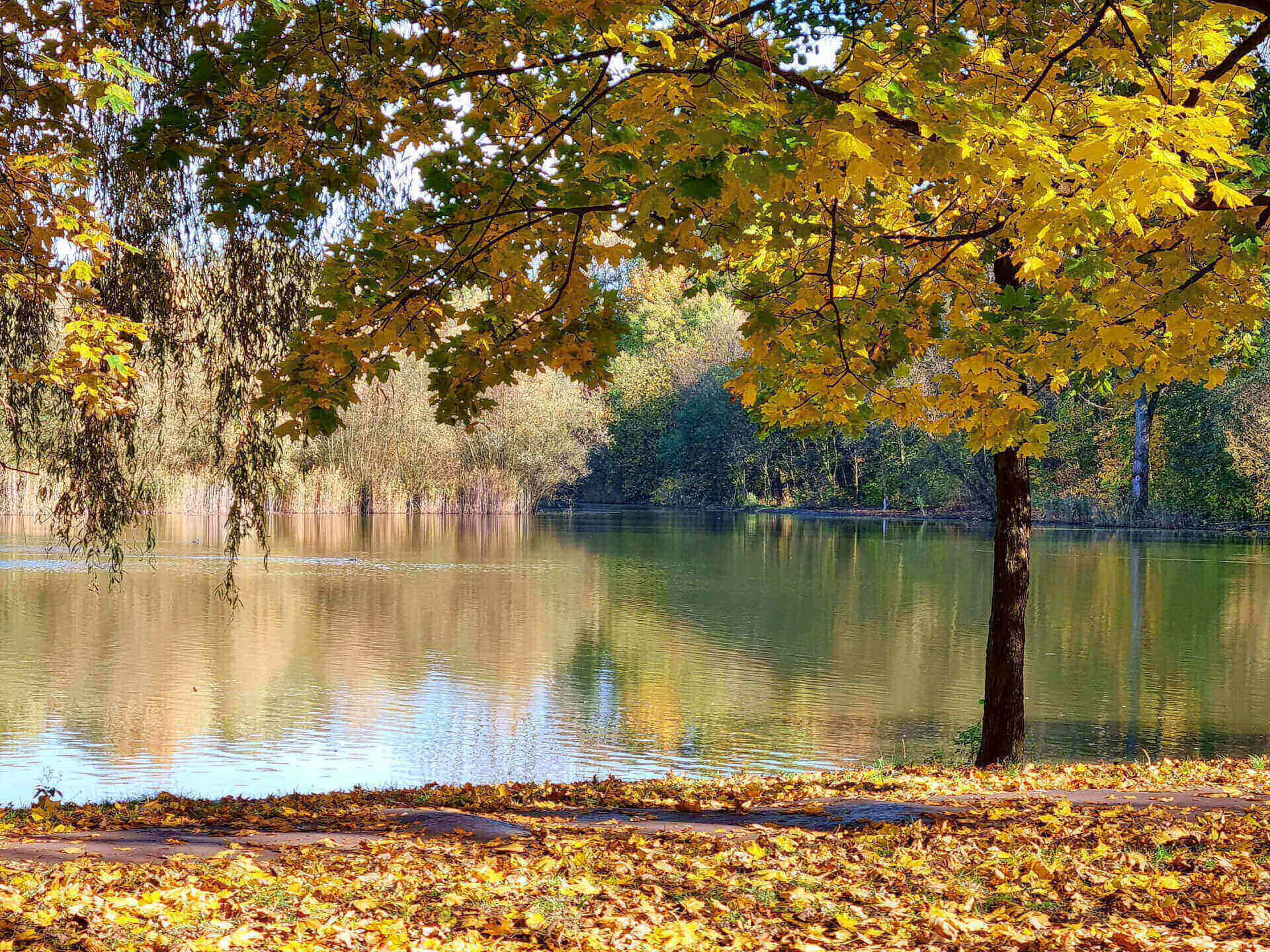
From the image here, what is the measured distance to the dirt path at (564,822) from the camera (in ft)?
16.1

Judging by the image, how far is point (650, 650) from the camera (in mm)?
16719

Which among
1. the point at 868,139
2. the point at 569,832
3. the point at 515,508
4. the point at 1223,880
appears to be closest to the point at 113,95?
the point at 868,139

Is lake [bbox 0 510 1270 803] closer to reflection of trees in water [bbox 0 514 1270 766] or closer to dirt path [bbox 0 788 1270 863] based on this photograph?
reflection of trees in water [bbox 0 514 1270 766]

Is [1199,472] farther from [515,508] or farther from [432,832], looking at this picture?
[432,832]

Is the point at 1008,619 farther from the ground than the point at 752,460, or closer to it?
closer to it

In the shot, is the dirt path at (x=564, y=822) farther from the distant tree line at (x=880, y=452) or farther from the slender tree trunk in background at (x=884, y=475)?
the slender tree trunk in background at (x=884, y=475)

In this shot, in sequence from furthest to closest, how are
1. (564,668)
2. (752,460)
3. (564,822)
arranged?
(752,460)
(564,668)
(564,822)

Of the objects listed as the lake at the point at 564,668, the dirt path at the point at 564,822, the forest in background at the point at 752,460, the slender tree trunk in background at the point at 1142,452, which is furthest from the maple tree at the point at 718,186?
the slender tree trunk in background at the point at 1142,452

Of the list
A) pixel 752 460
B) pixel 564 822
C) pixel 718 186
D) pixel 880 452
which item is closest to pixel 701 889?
pixel 564 822

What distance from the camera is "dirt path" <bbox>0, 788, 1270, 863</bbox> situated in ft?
16.1

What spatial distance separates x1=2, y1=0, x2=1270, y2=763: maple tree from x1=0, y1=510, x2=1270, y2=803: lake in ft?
16.5

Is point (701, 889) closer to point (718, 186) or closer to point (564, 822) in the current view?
point (564, 822)

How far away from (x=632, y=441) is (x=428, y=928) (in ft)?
215

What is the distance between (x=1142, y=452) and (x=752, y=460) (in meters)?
24.2
